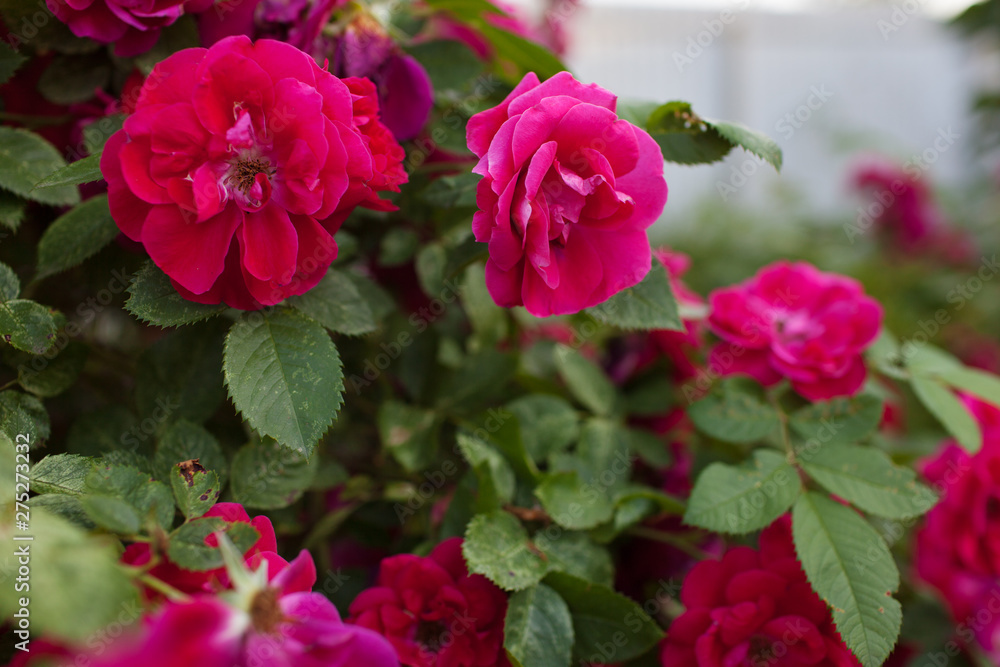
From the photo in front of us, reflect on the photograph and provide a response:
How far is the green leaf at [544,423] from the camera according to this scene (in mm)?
585

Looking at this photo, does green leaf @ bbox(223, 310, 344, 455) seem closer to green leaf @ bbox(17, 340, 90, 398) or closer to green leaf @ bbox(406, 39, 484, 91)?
green leaf @ bbox(17, 340, 90, 398)

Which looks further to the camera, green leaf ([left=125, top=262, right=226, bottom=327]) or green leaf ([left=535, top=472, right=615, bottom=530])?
green leaf ([left=535, top=472, right=615, bottom=530])

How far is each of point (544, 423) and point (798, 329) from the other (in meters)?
0.26

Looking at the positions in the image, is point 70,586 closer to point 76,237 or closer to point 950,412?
point 76,237

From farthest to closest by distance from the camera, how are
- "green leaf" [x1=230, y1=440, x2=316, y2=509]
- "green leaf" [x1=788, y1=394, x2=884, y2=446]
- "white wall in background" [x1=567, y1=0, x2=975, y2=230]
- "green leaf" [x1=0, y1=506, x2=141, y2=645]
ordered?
"white wall in background" [x1=567, y1=0, x2=975, y2=230] → "green leaf" [x1=788, y1=394, x2=884, y2=446] → "green leaf" [x1=230, y1=440, x2=316, y2=509] → "green leaf" [x1=0, y1=506, x2=141, y2=645]

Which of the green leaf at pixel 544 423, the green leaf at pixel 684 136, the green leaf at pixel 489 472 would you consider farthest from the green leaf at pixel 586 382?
the green leaf at pixel 684 136

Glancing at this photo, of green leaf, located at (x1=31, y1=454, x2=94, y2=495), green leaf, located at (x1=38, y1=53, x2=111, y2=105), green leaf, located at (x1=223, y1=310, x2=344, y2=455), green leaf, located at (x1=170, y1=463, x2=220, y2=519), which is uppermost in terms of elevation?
green leaf, located at (x1=38, y1=53, x2=111, y2=105)

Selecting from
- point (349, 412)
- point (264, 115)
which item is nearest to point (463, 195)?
point (264, 115)

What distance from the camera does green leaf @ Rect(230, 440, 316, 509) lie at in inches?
18.0

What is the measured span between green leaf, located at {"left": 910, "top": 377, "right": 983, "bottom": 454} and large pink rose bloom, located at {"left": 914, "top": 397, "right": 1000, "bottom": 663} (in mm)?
35

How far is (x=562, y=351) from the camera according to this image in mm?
663

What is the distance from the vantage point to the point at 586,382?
2.15ft

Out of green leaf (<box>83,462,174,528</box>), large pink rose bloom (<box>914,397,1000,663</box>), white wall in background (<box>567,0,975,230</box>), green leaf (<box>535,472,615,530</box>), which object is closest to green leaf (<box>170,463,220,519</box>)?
green leaf (<box>83,462,174,528</box>)

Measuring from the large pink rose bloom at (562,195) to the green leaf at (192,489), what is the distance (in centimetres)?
20
